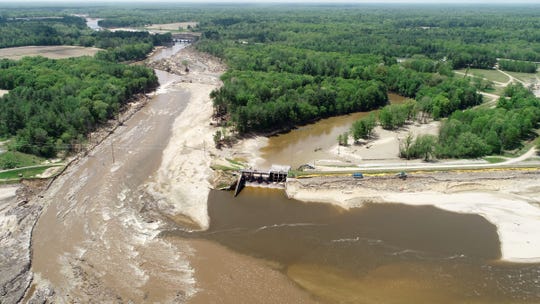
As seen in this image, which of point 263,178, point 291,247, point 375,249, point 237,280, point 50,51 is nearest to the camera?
point 237,280

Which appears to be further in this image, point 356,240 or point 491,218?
point 491,218

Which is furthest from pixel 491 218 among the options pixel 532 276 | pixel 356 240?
pixel 356 240

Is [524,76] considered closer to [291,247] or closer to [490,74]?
[490,74]

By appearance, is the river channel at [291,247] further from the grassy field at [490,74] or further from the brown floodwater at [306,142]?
the grassy field at [490,74]

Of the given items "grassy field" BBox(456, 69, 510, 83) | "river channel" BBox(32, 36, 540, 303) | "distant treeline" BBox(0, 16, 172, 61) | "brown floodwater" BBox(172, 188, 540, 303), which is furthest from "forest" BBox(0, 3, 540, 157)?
"river channel" BBox(32, 36, 540, 303)

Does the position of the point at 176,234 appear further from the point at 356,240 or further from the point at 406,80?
the point at 406,80

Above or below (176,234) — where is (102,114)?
above

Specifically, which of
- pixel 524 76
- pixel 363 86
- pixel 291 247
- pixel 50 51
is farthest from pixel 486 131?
pixel 50 51
